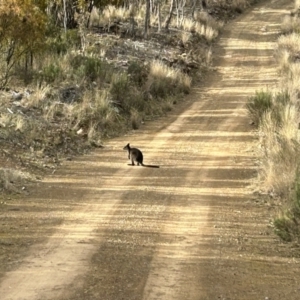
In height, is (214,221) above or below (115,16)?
below

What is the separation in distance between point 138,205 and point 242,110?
10360mm

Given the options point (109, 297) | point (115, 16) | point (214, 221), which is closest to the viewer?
point (109, 297)

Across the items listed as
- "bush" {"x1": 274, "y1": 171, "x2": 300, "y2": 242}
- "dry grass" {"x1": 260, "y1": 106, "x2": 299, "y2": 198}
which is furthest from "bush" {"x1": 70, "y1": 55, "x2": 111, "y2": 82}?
"bush" {"x1": 274, "y1": 171, "x2": 300, "y2": 242}

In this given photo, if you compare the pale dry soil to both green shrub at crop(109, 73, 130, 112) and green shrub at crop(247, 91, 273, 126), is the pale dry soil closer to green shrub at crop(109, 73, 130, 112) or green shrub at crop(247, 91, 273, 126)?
green shrub at crop(247, 91, 273, 126)

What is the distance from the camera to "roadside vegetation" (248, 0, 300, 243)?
7055 mm

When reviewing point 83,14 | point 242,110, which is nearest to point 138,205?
point 242,110

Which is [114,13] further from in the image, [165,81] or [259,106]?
[259,106]

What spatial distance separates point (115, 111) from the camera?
16.0m

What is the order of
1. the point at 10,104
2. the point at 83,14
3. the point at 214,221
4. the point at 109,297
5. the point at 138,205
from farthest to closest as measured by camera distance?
the point at 83,14, the point at 10,104, the point at 138,205, the point at 214,221, the point at 109,297

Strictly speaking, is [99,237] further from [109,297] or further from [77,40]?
[77,40]

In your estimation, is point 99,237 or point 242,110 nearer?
point 99,237

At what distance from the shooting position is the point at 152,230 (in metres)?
7.50

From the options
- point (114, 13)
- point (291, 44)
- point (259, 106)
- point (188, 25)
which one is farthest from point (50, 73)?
point (291, 44)

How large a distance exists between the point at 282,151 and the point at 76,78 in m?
8.29
